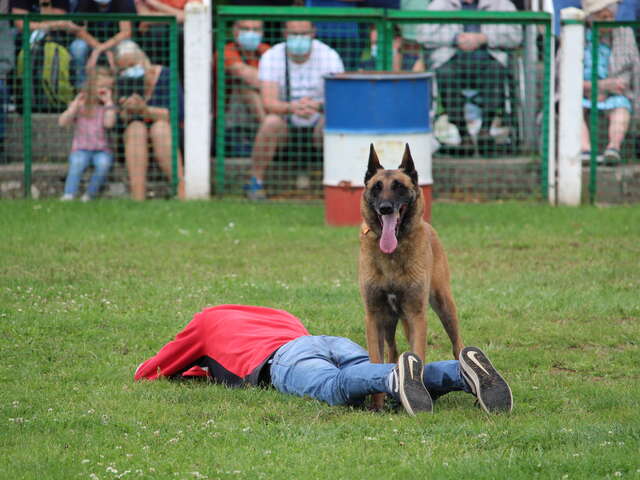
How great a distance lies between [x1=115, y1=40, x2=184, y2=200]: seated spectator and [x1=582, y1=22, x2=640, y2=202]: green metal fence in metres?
5.00

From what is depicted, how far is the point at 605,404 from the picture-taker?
219 inches

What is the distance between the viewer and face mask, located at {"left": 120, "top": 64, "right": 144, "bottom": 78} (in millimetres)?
13227

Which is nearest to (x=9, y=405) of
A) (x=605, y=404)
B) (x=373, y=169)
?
(x=373, y=169)

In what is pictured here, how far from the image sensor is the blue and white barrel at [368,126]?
11.2 metres

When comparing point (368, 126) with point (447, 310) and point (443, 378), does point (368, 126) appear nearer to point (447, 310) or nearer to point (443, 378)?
point (447, 310)

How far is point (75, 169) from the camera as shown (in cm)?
1298

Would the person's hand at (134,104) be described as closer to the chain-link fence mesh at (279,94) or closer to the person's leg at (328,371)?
the chain-link fence mesh at (279,94)

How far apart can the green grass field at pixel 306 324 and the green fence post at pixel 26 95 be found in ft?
2.46

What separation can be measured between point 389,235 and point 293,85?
7513 mm

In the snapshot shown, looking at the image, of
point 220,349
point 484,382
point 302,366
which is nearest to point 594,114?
point 220,349

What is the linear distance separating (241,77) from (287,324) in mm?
7374

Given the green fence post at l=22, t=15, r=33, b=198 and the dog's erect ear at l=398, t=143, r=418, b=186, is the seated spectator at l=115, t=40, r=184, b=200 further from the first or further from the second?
the dog's erect ear at l=398, t=143, r=418, b=186

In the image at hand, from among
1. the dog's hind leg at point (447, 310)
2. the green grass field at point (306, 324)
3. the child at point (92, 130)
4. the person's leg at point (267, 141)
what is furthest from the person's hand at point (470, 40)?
the dog's hind leg at point (447, 310)

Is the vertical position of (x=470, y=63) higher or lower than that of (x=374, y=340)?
higher
